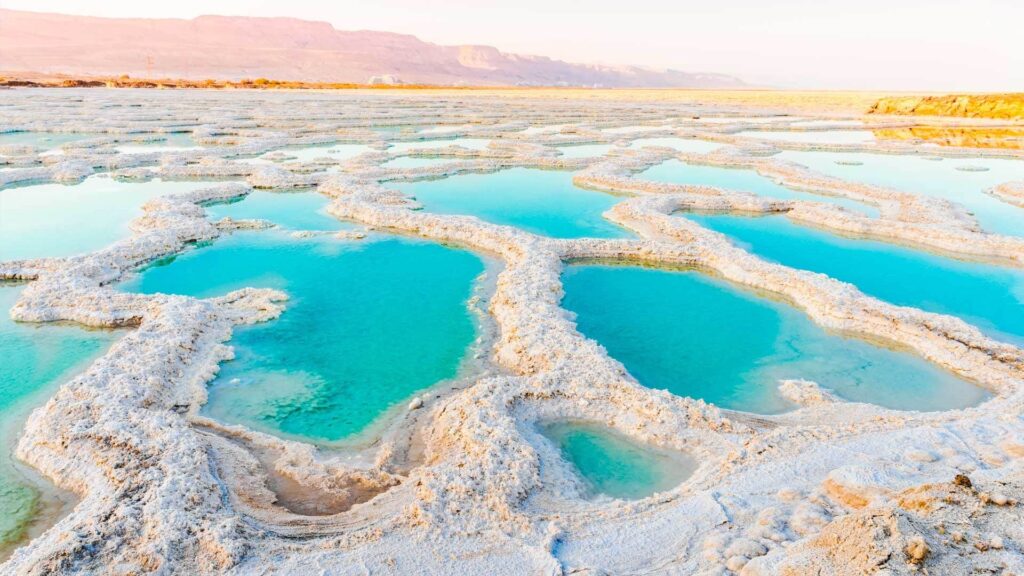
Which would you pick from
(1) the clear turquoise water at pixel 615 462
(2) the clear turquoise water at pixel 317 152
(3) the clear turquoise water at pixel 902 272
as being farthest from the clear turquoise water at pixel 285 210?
(3) the clear turquoise water at pixel 902 272

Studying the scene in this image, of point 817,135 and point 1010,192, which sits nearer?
point 1010,192

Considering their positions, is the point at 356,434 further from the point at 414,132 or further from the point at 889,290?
the point at 414,132

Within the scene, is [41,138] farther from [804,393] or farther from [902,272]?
[902,272]

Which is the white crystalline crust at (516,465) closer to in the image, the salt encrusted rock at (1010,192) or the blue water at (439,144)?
the salt encrusted rock at (1010,192)

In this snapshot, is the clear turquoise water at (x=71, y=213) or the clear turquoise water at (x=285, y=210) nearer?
the clear turquoise water at (x=71, y=213)

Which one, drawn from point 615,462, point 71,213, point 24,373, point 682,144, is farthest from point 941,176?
point 71,213

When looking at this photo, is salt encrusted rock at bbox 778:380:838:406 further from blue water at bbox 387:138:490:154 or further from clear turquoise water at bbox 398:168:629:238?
blue water at bbox 387:138:490:154

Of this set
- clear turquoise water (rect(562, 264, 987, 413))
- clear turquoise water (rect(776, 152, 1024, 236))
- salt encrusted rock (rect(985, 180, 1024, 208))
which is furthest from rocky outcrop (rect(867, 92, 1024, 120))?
clear turquoise water (rect(562, 264, 987, 413))
